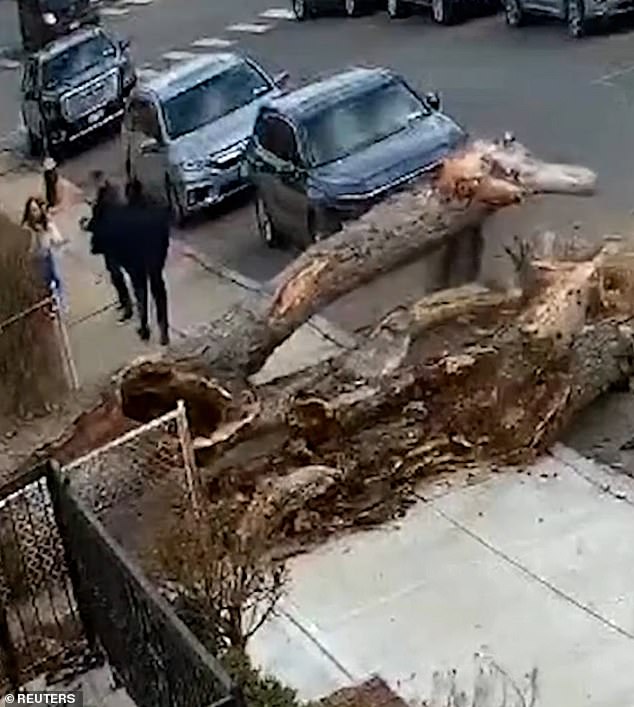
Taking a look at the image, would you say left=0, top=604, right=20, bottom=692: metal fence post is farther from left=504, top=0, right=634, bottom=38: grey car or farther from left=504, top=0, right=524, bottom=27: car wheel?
left=504, top=0, right=524, bottom=27: car wheel

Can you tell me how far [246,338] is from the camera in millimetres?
14211

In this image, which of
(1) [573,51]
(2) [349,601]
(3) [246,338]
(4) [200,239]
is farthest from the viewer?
(1) [573,51]

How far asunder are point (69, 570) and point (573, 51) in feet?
48.4

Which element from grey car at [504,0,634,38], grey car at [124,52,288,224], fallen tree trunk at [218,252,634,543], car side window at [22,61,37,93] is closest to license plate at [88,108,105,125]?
car side window at [22,61,37,93]

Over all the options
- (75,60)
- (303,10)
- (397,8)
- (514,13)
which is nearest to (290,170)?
(75,60)

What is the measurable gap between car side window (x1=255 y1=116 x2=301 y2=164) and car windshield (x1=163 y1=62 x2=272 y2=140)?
1.83m

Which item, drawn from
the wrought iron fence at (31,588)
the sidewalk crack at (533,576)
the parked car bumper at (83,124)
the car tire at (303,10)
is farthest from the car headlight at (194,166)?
the wrought iron fence at (31,588)

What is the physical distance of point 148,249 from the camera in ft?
54.3

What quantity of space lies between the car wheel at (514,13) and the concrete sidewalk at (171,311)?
7.41 meters

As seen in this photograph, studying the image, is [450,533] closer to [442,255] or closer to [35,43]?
[442,255]

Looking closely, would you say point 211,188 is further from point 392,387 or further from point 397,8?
point 397,8

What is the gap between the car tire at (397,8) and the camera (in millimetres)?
28148

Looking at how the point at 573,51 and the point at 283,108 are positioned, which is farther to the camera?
the point at 573,51

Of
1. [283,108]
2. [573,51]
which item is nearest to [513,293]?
[283,108]
